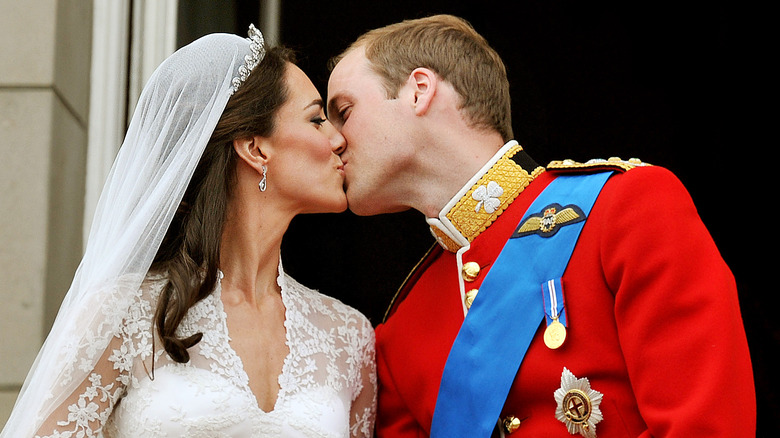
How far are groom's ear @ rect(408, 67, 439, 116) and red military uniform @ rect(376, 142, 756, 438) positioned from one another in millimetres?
252

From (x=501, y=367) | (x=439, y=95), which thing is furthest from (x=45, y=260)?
(x=501, y=367)

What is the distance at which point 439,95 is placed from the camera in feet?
8.47

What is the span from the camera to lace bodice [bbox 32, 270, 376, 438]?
2113 mm

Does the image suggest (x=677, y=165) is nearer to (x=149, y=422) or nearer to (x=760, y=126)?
(x=760, y=126)

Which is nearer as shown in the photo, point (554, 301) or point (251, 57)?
point (554, 301)

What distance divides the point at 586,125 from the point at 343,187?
6.85ft

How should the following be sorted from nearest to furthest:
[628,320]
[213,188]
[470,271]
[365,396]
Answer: [628,320]
[470,271]
[213,188]
[365,396]

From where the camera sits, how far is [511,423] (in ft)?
7.02

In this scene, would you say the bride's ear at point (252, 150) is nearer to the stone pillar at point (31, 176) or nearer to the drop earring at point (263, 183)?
the drop earring at point (263, 183)

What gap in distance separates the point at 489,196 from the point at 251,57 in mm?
664

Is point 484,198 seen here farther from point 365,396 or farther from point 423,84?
point 365,396

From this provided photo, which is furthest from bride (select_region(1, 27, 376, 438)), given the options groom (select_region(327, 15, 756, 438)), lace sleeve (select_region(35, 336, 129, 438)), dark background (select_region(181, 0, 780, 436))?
dark background (select_region(181, 0, 780, 436))

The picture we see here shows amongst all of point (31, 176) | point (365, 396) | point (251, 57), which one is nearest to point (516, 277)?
point (365, 396)

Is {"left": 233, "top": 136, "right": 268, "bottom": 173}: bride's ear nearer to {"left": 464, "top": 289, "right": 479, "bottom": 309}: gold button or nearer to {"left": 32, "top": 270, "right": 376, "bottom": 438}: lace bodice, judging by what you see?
{"left": 32, "top": 270, "right": 376, "bottom": 438}: lace bodice
